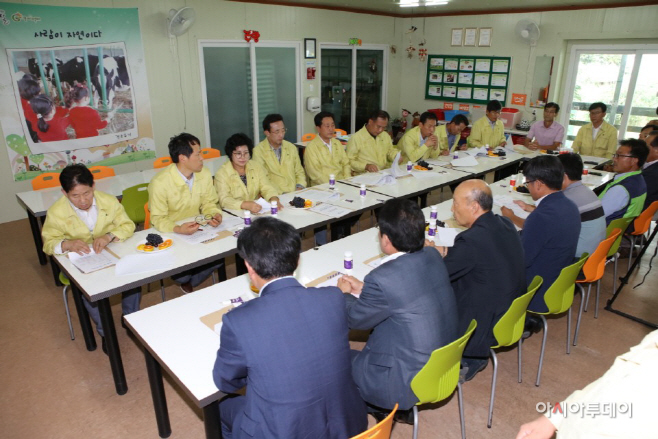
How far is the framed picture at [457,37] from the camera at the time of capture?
29.7 ft

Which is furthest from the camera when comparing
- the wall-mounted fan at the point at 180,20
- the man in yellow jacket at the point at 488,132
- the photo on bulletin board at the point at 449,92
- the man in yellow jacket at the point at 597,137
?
the photo on bulletin board at the point at 449,92

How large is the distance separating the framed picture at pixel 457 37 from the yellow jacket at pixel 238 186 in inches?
258

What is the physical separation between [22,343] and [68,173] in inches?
58.2

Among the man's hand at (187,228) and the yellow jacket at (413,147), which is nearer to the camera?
the man's hand at (187,228)

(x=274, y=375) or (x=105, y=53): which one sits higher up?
(x=105, y=53)

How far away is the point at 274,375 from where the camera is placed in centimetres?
158

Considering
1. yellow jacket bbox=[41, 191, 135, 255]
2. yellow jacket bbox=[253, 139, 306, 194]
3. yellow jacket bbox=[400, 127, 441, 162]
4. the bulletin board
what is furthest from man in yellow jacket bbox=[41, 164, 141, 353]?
the bulletin board

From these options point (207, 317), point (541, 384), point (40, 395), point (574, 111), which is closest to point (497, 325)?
point (541, 384)

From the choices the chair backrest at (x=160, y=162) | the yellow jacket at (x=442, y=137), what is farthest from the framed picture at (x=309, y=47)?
the chair backrest at (x=160, y=162)

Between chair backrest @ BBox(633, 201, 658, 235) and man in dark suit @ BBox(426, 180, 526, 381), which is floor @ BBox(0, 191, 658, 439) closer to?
man in dark suit @ BBox(426, 180, 526, 381)

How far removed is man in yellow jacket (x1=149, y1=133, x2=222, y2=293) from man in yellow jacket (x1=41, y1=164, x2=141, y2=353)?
10.9 inches

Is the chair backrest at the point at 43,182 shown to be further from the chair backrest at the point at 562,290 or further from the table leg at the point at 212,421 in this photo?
the chair backrest at the point at 562,290

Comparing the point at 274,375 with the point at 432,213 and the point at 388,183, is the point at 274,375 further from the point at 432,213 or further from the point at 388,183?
the point at 388,183

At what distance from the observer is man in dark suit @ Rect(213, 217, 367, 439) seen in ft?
5.21
